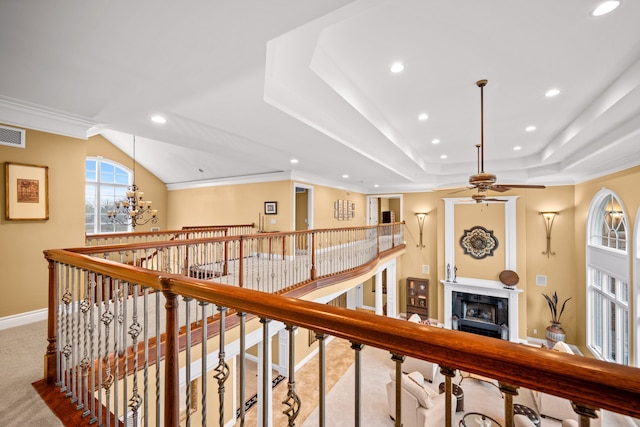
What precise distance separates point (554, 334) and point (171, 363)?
9.09 meters

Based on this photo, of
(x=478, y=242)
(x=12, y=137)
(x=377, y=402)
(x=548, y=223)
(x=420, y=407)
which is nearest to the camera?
(x=12, y=137)

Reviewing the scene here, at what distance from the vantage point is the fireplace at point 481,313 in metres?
8.07

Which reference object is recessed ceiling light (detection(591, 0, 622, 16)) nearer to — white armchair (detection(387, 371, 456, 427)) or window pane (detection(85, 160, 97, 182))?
white armchair (detection(387, 371, 456, 427))

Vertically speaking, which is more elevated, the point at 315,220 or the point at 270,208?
the point at 270,208

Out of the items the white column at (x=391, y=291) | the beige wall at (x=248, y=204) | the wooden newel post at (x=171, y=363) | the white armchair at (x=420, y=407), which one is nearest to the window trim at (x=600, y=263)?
the white armchair at (x=420, y=407)

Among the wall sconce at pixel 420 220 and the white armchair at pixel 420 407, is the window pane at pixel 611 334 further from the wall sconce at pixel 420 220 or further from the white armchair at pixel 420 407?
the wall sconce at pixel 420 220

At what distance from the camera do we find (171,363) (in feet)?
4.21

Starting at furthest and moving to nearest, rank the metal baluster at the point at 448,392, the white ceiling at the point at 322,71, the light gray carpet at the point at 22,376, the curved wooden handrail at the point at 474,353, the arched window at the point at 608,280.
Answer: the arched window at the point at 608,280
the white ceiling at the point at 322,71
the light gray carpet at the point at 22,376
the metal baluster at the point at 448,392
the curved wooden handrail at the point at 474,353

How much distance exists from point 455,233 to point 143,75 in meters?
8.85

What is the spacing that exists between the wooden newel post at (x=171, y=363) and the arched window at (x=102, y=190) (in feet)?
32.7

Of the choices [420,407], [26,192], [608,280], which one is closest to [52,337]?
[26,192]

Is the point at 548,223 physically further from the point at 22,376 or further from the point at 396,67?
the point at 22,376

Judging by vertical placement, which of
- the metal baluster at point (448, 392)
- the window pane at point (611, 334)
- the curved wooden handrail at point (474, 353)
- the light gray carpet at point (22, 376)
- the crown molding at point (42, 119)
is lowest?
the window pane at point (611, 334)

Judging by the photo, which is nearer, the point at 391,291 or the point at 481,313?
the point at 481,313
